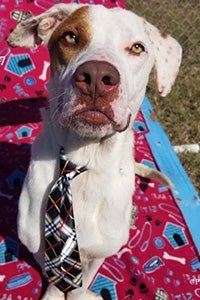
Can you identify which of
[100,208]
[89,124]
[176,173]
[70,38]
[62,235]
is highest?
[70,38]

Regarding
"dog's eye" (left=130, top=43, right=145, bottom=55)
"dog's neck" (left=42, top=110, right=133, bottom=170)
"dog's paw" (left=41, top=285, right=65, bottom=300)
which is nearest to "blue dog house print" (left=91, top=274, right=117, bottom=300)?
"dog's paw" (left=41, top=285, right=65, bottom=300)

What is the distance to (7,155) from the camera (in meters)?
3.92

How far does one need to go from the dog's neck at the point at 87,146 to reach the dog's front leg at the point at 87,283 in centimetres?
59

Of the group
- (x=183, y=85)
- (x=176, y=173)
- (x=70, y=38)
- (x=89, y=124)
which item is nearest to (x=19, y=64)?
(x=176, y=173)

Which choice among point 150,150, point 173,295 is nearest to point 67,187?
point 173,295

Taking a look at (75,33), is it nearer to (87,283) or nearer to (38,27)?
(38,27)

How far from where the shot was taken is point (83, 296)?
309 centimetres

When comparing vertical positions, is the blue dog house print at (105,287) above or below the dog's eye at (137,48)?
below

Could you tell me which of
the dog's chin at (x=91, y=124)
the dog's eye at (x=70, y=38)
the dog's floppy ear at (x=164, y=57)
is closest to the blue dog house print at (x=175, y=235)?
the dog's floppy ear at (x=164, y=57)

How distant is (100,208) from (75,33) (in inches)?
34.4

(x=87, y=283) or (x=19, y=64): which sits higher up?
(x=87, y=283)

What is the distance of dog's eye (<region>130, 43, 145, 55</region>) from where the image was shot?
2446mm

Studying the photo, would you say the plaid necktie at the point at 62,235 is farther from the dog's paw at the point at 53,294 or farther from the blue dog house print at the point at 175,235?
the blue dog house print at the point at 175,235

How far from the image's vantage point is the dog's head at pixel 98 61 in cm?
212
